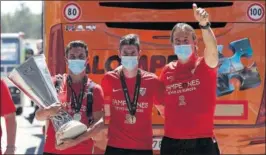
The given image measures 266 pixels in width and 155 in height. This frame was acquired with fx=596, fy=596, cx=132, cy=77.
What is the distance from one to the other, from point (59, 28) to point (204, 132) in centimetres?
242

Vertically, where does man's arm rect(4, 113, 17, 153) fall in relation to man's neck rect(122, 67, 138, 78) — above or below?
below

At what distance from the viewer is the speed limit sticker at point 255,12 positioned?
6.33 meters

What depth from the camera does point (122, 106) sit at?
178 inches

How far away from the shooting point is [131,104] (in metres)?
4.48

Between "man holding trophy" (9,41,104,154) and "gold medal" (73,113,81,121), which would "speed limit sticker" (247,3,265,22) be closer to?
"man holding trophy" (9,41,104,154)

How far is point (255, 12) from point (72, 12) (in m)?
1.94

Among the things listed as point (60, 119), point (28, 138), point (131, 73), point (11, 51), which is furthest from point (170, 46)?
point (11, 51)

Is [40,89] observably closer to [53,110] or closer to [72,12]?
[53,110]

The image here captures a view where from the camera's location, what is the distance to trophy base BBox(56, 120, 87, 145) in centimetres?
416

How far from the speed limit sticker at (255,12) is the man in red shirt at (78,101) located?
2.43 m

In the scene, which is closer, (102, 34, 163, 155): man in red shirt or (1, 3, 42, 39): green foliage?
(102, 34, 163, 155): man in red shirt

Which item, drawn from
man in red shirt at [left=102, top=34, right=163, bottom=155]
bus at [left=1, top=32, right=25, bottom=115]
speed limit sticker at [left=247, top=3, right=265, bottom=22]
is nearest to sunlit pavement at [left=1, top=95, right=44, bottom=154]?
bus at [left=1, top=32, right=25, bottom=115]

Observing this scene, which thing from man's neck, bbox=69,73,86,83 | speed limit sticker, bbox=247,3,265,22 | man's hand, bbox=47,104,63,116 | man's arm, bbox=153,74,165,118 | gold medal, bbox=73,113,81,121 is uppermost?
speed limit sticker, bbox=247,3,265,22

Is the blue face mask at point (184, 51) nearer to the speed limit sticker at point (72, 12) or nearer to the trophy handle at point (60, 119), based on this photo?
the trophy handle at point (60, 119)
